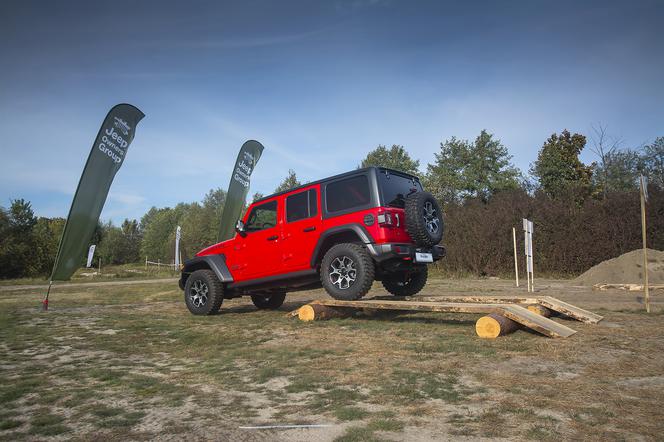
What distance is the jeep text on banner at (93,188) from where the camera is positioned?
33.7 ft

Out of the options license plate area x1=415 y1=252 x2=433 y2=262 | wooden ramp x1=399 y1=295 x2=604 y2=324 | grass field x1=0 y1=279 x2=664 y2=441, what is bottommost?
grass field x1=0 y1=279 x2=664 y2=441

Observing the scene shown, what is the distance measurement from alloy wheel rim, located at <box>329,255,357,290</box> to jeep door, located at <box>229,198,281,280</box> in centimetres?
118

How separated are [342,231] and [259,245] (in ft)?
6.12

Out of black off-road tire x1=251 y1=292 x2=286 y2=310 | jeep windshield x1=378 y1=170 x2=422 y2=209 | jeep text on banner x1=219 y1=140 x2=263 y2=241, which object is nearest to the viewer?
jeep windshield x1=378 y1=170 x2=422 y2=209

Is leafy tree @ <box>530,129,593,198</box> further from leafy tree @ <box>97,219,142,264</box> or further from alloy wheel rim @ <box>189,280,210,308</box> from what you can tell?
leafy tree @ <box>97,219,142,264</box>

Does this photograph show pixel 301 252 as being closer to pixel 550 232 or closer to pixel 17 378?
pixel 17 378

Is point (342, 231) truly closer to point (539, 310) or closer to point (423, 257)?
point (423, 257)

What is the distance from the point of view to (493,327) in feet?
16.3

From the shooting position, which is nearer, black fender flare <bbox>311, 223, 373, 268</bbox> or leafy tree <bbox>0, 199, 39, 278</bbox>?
black fender flare <bbox>311, 223, 373, 268</bbox>

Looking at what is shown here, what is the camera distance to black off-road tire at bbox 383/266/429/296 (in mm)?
7780

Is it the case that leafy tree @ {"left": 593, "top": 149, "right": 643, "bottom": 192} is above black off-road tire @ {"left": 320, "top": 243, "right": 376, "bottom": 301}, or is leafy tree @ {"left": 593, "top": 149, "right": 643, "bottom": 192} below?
above

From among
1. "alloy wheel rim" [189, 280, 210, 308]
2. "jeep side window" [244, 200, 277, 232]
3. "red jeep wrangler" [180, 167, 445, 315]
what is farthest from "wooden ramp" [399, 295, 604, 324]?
"alloy wheel rim" [189, 280, 210, 308]

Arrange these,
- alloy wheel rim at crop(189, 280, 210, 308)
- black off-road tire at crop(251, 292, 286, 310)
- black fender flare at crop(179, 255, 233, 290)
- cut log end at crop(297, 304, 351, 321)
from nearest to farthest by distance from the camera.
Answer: cut log end at crop(297, 304, 351, 321), black fender flare at crop(179, 255, 233, 290), alloy wheel rim at crop(189, 280, 210, 308), black off-road tire at crop(251, 292, 286, 310)

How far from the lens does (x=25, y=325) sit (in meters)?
7.02
